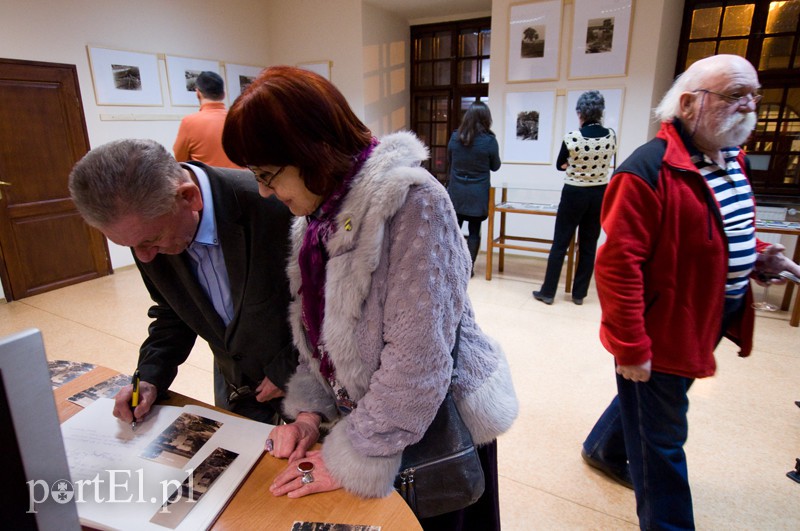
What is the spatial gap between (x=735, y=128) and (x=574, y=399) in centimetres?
171

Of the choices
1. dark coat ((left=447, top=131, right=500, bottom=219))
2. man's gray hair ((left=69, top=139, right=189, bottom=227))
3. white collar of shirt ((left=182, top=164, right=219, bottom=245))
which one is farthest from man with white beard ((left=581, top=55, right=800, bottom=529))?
dark coat ((left=447, top=131, right=500, bottom=219))

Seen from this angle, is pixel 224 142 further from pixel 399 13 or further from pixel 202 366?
pixel 399 13

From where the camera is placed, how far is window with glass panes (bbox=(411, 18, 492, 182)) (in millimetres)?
6090

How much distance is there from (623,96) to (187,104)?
15.6 feet

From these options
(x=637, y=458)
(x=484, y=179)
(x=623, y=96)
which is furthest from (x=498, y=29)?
(x=637, y=458)

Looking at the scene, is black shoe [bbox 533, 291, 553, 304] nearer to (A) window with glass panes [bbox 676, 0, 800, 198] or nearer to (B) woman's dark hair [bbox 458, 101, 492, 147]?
(B) woman's dark hair [bbox 458, 101, 492, 147]

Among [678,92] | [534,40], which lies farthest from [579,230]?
[678,92]

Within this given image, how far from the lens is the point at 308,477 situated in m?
0.88

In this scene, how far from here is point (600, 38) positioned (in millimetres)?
4500

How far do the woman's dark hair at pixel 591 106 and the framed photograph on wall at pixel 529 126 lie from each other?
4.73 feet

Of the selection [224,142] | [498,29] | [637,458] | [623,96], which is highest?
[498,29]

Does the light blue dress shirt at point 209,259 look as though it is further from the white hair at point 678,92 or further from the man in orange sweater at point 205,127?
the man in orange sweater at point 205,127

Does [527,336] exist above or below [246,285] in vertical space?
below

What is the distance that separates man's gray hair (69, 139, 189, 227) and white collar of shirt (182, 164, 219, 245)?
0.39 feet
